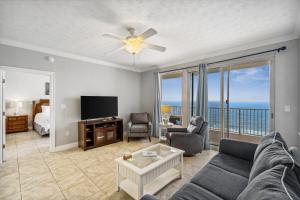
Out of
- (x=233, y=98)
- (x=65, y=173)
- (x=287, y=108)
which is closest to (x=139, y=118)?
(x=65, y=173)

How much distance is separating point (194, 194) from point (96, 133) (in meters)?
3.16

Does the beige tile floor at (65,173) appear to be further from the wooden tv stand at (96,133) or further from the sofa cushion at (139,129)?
the sofa cushion at (139,129)

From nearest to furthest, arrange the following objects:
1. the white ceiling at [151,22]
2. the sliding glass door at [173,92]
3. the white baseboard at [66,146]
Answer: the white ceiling at [151,22] → the white baseboard at [66,146] → the sliding glass door at [173,92]

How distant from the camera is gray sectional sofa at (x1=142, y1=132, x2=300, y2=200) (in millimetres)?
777

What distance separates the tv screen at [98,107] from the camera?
375cm

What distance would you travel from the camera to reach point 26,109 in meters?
5.72

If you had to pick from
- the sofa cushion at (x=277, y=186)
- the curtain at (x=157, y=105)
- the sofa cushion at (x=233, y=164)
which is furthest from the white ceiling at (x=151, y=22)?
the sofa cushion at (x=233, y=164)

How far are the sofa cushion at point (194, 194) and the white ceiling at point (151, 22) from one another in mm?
2104

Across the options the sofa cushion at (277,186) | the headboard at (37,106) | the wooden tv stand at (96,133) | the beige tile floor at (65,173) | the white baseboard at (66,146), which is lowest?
the beige tile floor at (65,173)

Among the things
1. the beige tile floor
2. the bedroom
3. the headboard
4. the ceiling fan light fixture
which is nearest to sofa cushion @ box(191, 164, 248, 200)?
the beige tile floor

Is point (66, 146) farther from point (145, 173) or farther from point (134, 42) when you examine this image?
point (134, 42)

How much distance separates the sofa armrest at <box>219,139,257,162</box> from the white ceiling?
188cm

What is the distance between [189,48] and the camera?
10.8 ft

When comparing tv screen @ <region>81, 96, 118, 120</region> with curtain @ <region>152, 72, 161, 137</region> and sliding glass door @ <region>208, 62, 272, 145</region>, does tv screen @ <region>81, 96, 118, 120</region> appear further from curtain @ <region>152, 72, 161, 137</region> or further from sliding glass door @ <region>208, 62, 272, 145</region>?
sliding glass door @ <region>208, 62, 272, 145</region>
